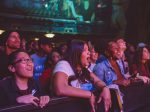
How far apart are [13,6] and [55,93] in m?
13.8

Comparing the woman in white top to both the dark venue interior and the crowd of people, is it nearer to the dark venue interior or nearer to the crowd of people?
the crowd of people

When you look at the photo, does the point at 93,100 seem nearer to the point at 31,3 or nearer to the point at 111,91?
the point at 111,91

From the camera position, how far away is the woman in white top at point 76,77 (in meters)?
4.26

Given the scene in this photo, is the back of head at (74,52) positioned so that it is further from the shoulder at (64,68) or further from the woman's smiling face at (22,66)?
the woman's smiling face at (22,66)

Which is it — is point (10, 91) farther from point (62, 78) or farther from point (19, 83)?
point (62, 78)

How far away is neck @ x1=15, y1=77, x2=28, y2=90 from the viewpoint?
4188 mm

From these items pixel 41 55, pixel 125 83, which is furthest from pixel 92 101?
pixel 41 55

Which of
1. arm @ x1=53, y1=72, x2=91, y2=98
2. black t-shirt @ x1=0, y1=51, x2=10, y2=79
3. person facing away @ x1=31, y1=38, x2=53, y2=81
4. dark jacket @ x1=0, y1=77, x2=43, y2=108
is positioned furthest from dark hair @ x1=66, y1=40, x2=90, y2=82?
person facing away @ x1=31, y1=38, x2=53, y2=81

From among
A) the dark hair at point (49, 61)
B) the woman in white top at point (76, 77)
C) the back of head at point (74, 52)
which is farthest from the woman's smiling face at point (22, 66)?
the dark hair at point (49, 61)

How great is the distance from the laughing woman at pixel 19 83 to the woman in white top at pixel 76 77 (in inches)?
10.9

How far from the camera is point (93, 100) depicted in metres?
4.54

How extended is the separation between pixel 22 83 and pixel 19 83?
0.04 metres

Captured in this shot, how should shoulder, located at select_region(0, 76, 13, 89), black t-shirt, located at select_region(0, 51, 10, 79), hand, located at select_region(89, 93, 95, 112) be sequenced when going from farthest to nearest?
black t-shirt, located at select_region(0, 51, 10, 79), hand, located at select_region(89, 93, 95, 112), shoulder, located at select_region(0, 76, 13, 89)

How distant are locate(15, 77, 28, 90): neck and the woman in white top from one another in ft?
1.06
